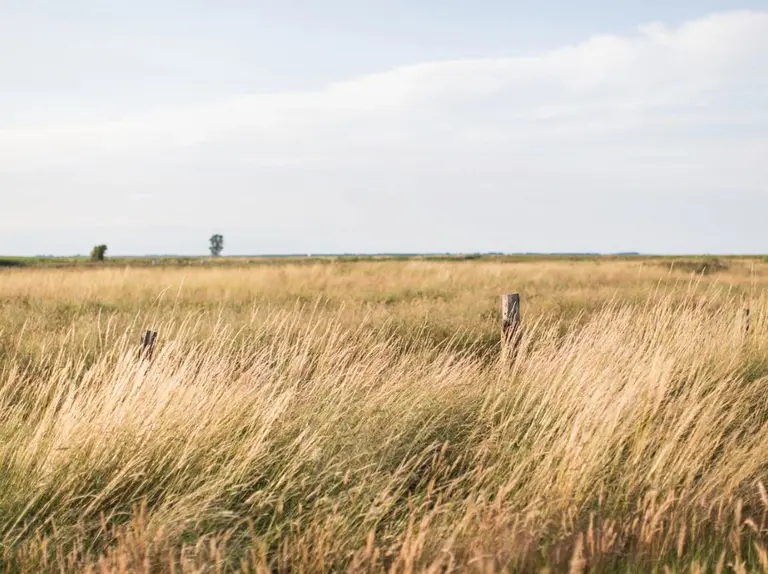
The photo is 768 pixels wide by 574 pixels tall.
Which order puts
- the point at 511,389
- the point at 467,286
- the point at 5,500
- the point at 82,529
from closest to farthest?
the point at 82,529, the point at 5,500, the point at 511,389, the point at 467,286

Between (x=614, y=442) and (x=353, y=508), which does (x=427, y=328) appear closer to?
(x=614, y=442)

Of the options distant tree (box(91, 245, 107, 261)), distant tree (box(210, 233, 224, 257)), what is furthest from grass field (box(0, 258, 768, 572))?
distant tree (box(210, 233, 224, 257))

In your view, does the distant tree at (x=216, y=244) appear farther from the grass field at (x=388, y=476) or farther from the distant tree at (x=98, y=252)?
the grass field at (x=388, y=476)

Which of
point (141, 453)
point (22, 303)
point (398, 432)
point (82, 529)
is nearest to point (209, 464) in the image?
point (141, 453)

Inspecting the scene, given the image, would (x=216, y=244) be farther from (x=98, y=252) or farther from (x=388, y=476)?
(x=388, y=476)

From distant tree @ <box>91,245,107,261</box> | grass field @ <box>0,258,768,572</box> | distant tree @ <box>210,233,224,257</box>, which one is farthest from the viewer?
distant tree @ <box>210,233,224,257</box>

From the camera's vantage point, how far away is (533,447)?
12.9 ft

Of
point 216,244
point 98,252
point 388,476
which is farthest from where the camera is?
point 216,244

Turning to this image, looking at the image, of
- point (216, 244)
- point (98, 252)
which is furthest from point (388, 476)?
point (216, 244)

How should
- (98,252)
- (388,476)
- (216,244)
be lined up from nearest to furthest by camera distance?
(388,476)
(98,252)
(216,244)

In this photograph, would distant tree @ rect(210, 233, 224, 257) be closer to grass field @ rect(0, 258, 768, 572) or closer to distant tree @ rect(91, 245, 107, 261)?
distant tree @ rect(91, 245, 107, 261)

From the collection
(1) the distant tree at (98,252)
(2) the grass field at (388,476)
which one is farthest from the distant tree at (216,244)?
(2) the grass field at (388,476)

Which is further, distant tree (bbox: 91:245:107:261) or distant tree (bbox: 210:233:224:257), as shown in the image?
distant tree (bbox: 210:233:224:257)

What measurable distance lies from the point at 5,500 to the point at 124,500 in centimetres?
54
